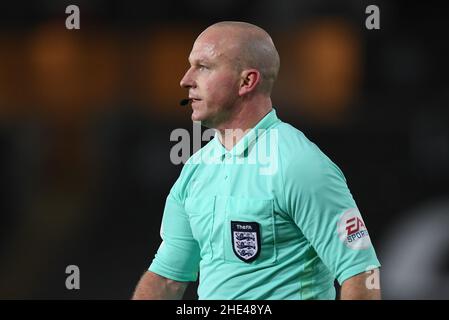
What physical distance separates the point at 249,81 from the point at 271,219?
448mm

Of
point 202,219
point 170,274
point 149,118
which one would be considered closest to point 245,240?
point 202,219

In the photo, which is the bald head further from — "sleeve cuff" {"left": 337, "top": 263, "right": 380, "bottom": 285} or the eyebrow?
"sleeve cuff" {"left": 337, "top": 263, "right": 380, "bottom": 285}

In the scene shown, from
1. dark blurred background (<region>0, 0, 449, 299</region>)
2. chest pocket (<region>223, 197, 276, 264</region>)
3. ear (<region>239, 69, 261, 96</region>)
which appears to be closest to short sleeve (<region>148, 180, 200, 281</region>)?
chest pocket (<region>223, 197, 276, 264</region>)

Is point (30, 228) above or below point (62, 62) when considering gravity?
below

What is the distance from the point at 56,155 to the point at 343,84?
214 cm

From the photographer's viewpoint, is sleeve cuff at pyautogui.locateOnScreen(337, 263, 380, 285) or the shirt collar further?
the shirt collar

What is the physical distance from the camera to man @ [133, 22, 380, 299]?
9.57 ft

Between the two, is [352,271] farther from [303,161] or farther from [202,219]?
[202,219]

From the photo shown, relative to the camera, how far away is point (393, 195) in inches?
270

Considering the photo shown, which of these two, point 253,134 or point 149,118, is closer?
point 253,134

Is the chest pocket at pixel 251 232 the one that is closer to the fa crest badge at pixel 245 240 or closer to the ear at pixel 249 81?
the fa crest badge at pixel 245 240

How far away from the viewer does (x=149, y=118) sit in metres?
7.05
